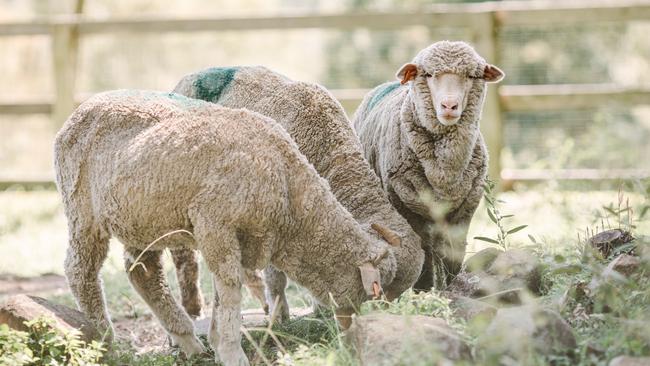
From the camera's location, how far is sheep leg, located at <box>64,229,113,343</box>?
506cm

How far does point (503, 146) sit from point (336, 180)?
5429mm

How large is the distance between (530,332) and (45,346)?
220 cm

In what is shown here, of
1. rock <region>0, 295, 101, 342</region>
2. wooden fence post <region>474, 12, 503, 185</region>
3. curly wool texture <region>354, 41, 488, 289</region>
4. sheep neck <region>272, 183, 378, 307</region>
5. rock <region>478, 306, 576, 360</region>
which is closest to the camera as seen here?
rock <region>478, 306, 576, 360</region>

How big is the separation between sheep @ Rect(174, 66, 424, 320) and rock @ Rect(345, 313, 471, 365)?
853 millimetres

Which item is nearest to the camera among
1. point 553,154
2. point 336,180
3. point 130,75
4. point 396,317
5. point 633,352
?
point 633,352

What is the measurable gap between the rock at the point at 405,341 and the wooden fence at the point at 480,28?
5.65 meters

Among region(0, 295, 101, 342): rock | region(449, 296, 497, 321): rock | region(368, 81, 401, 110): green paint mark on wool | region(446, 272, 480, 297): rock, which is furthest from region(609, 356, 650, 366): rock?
region(368, 81, 401, 110): green paint mark on wool

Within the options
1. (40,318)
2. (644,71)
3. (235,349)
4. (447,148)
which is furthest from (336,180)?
(644,71)

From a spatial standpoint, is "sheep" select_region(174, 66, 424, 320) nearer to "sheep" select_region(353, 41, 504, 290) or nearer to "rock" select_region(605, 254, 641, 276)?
"sheep" select_region(353, 41, 504, 290)

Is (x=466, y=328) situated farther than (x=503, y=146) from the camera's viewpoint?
No

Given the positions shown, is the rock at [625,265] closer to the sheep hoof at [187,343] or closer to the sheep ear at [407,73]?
the sheep ear at [407,73]

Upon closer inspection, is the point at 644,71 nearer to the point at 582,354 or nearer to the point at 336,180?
the point at 336,180

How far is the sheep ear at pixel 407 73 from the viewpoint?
544cm

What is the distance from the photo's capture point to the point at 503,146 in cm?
1050
